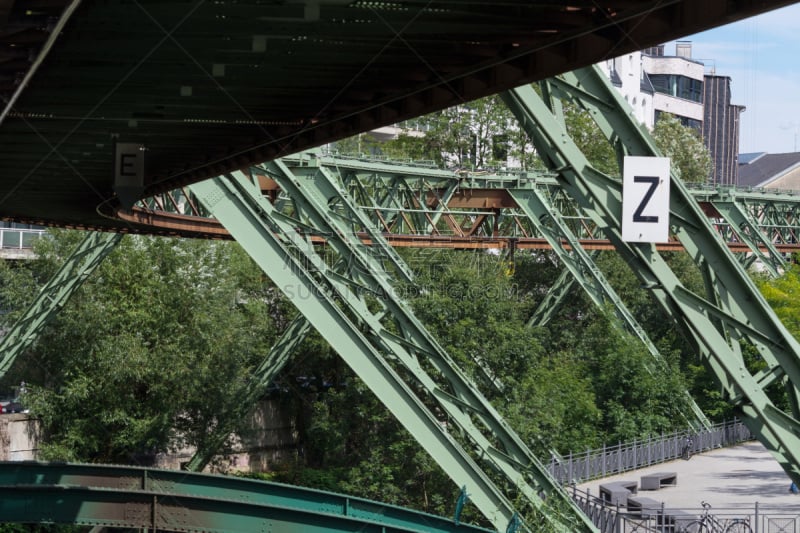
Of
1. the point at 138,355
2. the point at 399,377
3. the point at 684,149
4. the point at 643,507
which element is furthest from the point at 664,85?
the point at 399,377

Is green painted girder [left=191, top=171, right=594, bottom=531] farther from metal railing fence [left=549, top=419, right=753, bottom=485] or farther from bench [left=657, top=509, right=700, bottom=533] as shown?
metal railing fence [left=549, top=419, right=753, bottom=485]

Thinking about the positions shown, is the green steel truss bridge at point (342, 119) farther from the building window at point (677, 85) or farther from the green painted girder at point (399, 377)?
the building window at point (677, 85)

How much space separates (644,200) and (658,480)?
73.4 feet

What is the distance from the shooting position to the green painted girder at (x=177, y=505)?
52.5 ft

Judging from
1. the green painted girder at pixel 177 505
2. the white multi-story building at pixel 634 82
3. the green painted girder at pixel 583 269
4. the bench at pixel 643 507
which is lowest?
the bench at pixel 643 507

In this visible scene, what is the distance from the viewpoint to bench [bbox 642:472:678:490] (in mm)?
29578

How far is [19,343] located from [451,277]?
11.7 meters

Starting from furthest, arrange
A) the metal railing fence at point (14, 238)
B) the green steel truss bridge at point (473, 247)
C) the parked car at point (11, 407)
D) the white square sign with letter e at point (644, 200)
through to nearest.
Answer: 1. the metal railing fence at point (14, 238)
2. the parked car at point (11, 407)
3. the green steel truss bridge at point (473, 247)
4. the white square sign with letter e at point (644, 200)

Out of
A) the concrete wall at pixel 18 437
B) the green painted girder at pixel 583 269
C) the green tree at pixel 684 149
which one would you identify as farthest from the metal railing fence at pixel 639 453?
the green tree at pixel 684 149

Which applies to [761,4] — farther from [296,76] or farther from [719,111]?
[719,111]

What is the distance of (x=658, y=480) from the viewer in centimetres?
2958

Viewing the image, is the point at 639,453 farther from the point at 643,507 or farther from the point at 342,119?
the point at 342,119

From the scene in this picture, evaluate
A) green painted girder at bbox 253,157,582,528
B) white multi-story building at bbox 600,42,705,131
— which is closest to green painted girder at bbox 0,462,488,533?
green painted girder at bbox 253,157,582,528

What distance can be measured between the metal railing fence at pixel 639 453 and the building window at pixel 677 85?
59555mm
